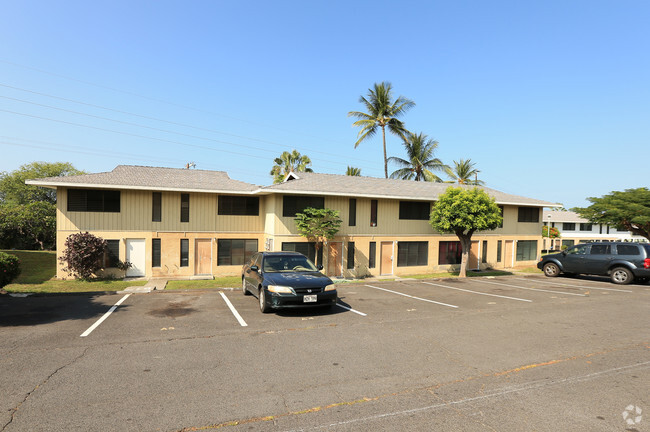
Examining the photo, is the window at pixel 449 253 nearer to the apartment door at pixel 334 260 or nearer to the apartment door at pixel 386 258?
the apartment door at pixel 386 258

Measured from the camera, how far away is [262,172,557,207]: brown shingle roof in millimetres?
17828

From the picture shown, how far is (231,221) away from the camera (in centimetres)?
1875

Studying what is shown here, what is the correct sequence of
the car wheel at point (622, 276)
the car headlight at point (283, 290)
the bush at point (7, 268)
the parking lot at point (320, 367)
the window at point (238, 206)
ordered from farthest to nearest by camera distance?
the window at point (238, 206)
the car wheel at point (622, 276)
the bush at point (7, 268)
the car headlight at point (283, 290)
the parking lot at point (320, 367)

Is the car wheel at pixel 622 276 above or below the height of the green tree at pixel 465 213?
below

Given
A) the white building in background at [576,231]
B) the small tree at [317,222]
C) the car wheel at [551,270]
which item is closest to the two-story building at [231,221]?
the small tree at [317,222]

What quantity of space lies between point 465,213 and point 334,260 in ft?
24.1

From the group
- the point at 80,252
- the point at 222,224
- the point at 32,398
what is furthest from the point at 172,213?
the point at 32,398

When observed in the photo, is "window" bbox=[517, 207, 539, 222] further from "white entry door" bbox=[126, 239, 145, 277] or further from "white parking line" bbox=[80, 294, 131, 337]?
"white parking line" bbox=[80, 294, 131, 337]

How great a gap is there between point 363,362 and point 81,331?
20.4 ft

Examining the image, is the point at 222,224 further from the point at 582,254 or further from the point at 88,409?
the point at 582,254

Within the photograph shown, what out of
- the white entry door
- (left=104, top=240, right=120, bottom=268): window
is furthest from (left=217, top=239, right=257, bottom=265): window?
(left=104, top=240, right=120, bottom=268): window

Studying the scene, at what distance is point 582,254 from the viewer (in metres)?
17.1

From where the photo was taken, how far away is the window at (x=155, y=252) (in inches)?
685

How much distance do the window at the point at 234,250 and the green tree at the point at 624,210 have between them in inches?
1101
